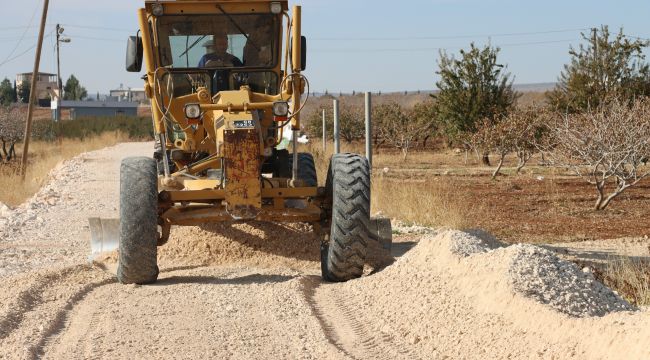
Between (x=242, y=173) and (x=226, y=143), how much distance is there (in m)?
0.32

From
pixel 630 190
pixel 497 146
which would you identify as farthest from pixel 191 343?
pixel 497 146

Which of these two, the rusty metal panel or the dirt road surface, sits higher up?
the rusty metal panel

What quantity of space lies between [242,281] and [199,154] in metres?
1.94

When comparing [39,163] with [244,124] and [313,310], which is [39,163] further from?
[313,310]

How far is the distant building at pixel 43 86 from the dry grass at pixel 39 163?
156 ft

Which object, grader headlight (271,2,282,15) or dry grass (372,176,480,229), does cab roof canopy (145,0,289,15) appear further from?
dry grass (372,176,480,229)

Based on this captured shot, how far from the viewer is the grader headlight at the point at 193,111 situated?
10258mm

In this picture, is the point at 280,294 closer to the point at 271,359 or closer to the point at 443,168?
the point at 271,359

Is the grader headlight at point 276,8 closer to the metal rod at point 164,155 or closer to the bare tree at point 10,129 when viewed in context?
the metal rod at point 164,155

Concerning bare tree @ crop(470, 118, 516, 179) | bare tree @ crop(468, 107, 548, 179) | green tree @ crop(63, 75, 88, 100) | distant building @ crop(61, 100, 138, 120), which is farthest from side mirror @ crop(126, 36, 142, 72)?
green tree @ crop(63, 75, 88, 100)

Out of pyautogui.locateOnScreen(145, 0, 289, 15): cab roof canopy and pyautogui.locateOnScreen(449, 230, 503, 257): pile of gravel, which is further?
pyautogui.locateOnScreen(145, 0, 289, 15): cab roof canopy

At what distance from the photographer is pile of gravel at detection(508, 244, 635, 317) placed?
24.8ft

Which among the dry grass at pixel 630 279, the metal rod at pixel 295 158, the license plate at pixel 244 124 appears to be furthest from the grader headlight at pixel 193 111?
the dry grass at pixel 630 279

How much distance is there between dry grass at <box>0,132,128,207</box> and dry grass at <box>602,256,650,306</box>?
14.5 m
